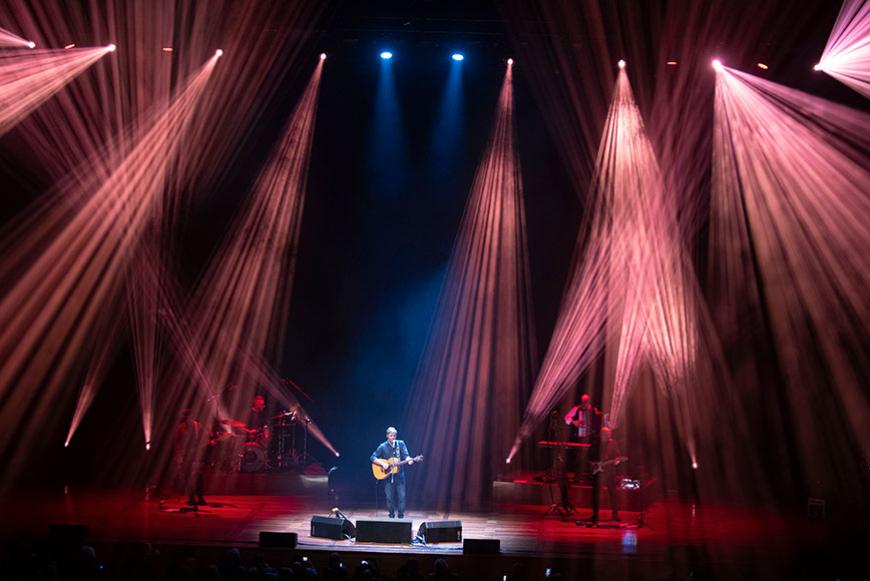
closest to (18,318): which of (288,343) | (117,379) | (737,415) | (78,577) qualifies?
(117,379)

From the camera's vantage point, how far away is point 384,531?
951cm

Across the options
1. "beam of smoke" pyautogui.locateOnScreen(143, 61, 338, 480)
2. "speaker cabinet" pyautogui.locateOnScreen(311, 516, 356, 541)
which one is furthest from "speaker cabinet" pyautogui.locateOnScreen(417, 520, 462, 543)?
"beam of smoke" pyautogui.locateOnScreen(143, 61, 338, 480)

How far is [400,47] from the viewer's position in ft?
44.4

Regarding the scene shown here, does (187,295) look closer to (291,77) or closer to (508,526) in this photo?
(291,77)

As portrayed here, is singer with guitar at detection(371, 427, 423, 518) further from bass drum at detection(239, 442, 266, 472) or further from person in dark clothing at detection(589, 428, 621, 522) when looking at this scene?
bass drum at detection(239, 442, 266, 472)

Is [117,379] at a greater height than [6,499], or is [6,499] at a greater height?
[117,379]

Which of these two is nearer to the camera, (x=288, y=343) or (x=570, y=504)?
(x=570, y=504)

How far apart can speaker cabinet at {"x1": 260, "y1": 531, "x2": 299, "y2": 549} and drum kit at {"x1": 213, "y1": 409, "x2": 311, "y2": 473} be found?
168 inches

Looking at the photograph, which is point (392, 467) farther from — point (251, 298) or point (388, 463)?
point (251, 298)

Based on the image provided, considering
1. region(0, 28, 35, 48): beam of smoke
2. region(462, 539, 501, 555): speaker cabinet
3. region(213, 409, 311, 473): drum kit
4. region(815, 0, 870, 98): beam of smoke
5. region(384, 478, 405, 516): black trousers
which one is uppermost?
region(0, 28, 35, 48): beam of smoke

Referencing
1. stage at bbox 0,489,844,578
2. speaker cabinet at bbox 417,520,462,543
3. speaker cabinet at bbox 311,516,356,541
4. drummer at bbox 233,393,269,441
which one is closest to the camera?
stage at bbox 0,489,844,578

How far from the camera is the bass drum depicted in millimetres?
13430

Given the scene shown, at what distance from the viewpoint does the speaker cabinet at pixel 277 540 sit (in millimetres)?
8648

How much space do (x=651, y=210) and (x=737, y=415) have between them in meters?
3.76
